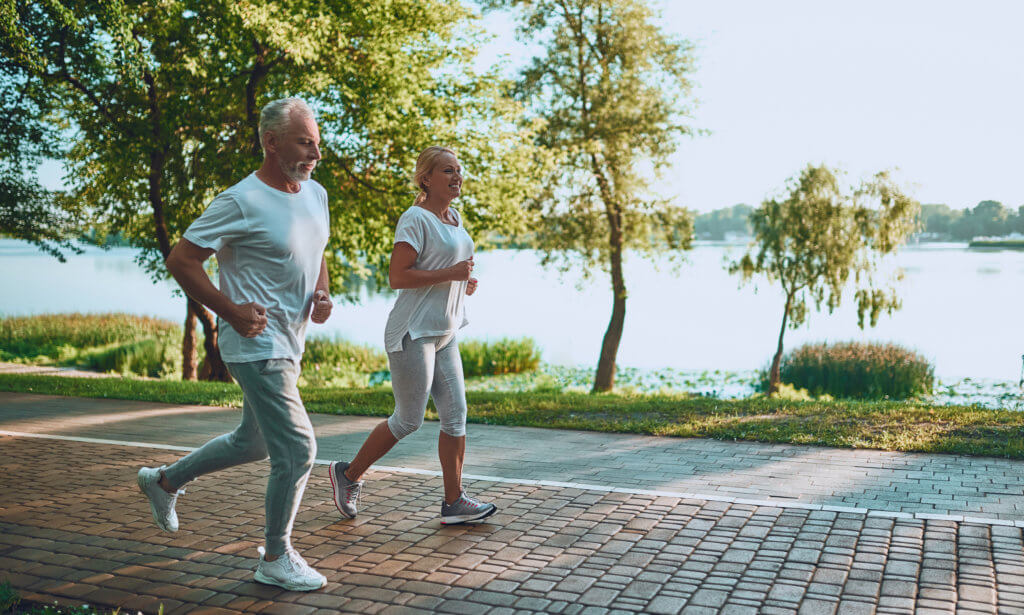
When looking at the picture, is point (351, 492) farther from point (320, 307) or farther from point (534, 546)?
point (320, 307)

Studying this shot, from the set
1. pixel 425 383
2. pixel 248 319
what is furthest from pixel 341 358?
pixel 248 319

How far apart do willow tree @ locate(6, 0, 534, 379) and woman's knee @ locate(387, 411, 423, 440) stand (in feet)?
30.0

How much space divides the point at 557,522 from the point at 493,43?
50.9 ft

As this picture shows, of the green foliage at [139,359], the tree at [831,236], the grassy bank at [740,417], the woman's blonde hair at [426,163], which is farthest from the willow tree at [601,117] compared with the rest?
the woman's blonde hair at [426,163]

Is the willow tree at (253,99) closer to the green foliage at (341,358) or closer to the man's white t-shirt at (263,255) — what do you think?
the green foliage at (341,358)

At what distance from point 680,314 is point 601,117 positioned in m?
29.8

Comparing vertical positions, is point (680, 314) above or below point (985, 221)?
below

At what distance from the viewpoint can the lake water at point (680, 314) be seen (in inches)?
929

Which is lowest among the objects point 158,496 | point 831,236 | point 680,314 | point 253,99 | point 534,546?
point 680,314

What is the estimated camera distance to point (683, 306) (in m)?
54.6

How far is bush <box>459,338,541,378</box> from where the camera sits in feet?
83.6

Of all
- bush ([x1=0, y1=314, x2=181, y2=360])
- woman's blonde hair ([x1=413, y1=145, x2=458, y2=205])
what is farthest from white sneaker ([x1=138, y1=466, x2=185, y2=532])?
bush ([x1=0, y1=314, x2=181, y2=360])

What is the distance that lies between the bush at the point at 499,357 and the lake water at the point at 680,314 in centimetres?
166

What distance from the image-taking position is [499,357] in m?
26.0
